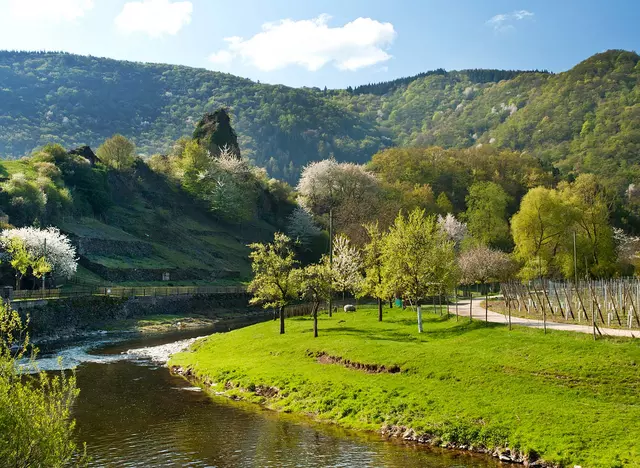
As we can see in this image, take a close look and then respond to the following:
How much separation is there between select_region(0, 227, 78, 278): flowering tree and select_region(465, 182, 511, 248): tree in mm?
74198

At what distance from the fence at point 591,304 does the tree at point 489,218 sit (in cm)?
5244

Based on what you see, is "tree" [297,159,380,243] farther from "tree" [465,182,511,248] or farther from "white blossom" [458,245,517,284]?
"white blossom" [458,245,517,284]

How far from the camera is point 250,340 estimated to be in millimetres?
47344

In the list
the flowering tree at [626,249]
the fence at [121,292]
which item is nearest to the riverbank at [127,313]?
the fence at [121,292]

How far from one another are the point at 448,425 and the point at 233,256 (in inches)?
3974

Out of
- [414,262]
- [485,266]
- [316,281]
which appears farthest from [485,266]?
[316,281]

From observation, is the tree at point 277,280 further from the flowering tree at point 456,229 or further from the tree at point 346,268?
the flowering tree at point 456,229

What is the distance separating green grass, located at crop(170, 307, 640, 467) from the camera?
21.7 metres

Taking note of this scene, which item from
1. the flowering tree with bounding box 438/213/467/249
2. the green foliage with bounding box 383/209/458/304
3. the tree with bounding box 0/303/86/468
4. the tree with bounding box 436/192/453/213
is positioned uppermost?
the tree with bounding box 436/192/453/213

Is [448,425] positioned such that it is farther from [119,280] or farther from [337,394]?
[119,280]

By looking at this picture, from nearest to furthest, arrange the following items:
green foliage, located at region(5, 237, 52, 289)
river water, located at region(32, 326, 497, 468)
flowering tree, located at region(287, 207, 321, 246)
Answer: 1. river water, located at region(32, 326, 497, 468)
2. green foliage, located at region(5, 237, 52, 289)
3. flowering tree, located at region(287, 207, 321, 246)

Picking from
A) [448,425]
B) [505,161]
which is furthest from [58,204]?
[505,161]

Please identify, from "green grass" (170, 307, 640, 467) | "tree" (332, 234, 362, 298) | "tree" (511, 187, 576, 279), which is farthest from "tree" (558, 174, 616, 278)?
"green grass" (170, 307, 640, 467)

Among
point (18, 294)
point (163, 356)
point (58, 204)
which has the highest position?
point (58, 204)
